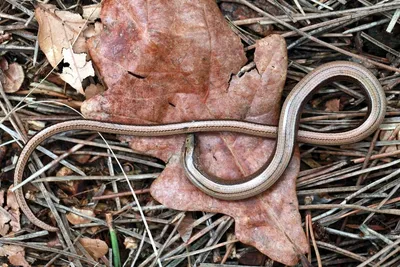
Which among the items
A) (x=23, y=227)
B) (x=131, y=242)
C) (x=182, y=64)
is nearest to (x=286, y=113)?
(x=182, y=64)

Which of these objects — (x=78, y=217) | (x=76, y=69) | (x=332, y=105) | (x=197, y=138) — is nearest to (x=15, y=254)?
(x=78, y=217)

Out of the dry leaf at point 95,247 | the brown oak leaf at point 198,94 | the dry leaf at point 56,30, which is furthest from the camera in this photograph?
the dry leaf at point 95,247

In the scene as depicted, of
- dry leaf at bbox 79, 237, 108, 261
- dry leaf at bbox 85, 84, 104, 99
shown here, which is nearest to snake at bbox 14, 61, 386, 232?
dry leaf at bbox 85, 84, 104, 99

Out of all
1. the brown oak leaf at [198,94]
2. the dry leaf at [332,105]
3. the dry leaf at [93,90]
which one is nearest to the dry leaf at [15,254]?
the brown oak leaf at [198,94]

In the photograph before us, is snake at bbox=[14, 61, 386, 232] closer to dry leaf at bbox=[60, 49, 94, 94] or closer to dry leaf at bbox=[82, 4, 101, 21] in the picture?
dry leaf at bbox=[60, 49, 94, 94]

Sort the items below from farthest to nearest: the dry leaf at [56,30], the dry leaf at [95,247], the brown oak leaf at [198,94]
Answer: the dry leaf at [95,247], the dry leaf at [56,30], the brown oak leaf at [198,94]

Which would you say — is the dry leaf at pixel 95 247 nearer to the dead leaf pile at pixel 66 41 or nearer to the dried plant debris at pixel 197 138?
the dried plant debris at pixel 197 138
